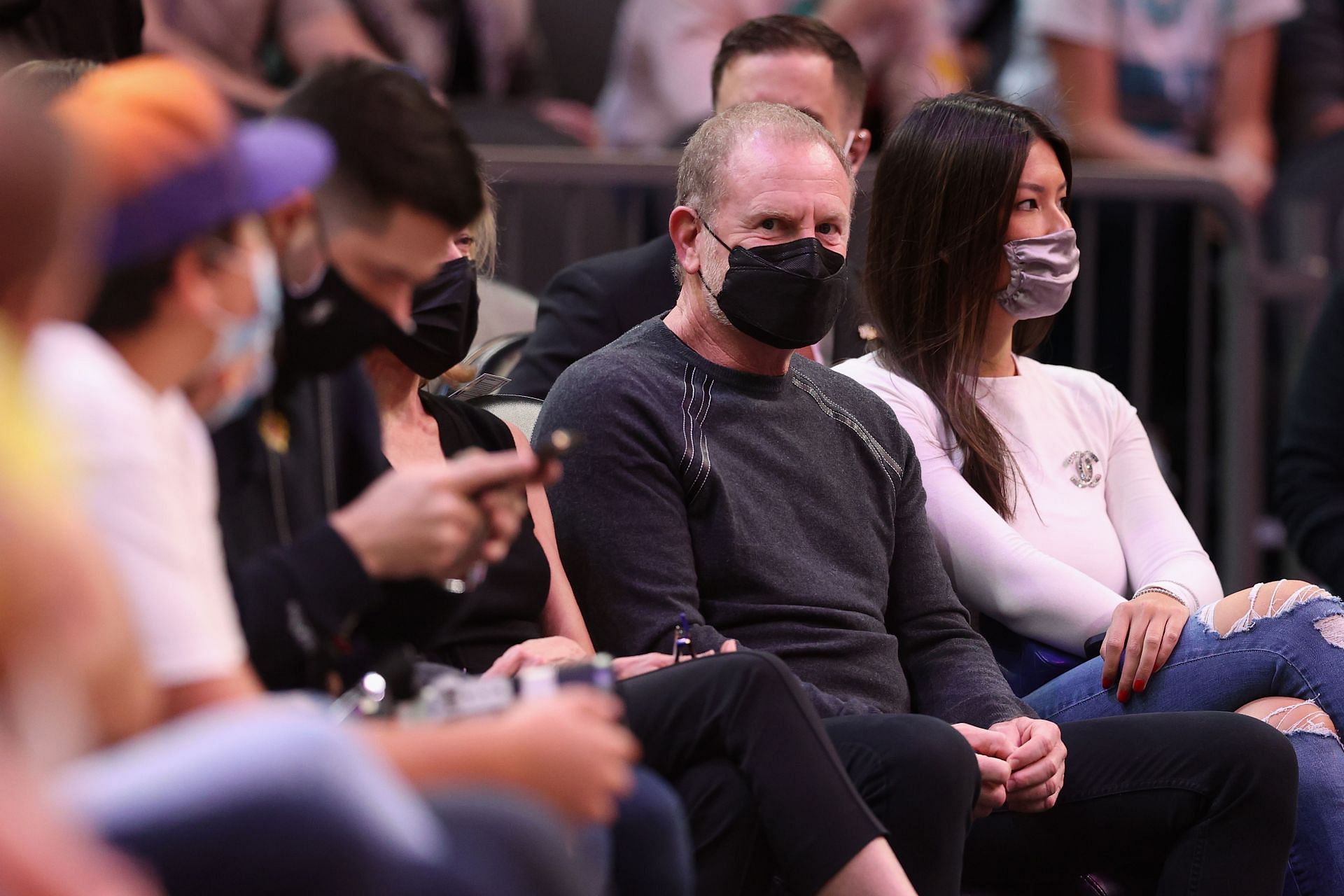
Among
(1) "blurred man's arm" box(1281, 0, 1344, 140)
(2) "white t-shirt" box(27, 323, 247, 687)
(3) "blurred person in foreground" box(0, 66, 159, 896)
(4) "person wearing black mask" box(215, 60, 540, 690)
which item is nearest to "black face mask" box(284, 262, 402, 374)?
(4) "person wearing black mask" box(215, 60, 540, 690)

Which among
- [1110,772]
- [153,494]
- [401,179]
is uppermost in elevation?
[401,179]

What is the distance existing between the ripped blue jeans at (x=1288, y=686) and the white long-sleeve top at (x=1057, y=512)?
130 mm

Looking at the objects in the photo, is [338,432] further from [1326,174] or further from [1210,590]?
[1326,174]

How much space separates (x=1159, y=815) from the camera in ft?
8.32

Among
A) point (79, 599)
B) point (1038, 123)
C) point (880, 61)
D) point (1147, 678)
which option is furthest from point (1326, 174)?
point (79, 599)

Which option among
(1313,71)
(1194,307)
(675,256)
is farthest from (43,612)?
(1313,71)

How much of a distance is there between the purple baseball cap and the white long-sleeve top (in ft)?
5.09

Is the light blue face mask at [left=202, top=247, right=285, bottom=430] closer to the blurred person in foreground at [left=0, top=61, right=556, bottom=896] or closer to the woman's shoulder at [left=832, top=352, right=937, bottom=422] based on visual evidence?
the blurred person in foreground at [left=0, top=61, right=556, bottom=896]

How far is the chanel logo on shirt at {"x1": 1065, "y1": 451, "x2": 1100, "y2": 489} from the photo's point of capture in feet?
10.2

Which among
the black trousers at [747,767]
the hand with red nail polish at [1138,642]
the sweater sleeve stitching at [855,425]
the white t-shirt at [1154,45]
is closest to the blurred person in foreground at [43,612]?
the black trousers at [747,767]

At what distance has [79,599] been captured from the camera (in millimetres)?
1194

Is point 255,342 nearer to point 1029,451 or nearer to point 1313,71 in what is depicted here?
point 1029,451

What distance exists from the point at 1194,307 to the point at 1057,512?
193 centimetres

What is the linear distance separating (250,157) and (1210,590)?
6.52 ft
